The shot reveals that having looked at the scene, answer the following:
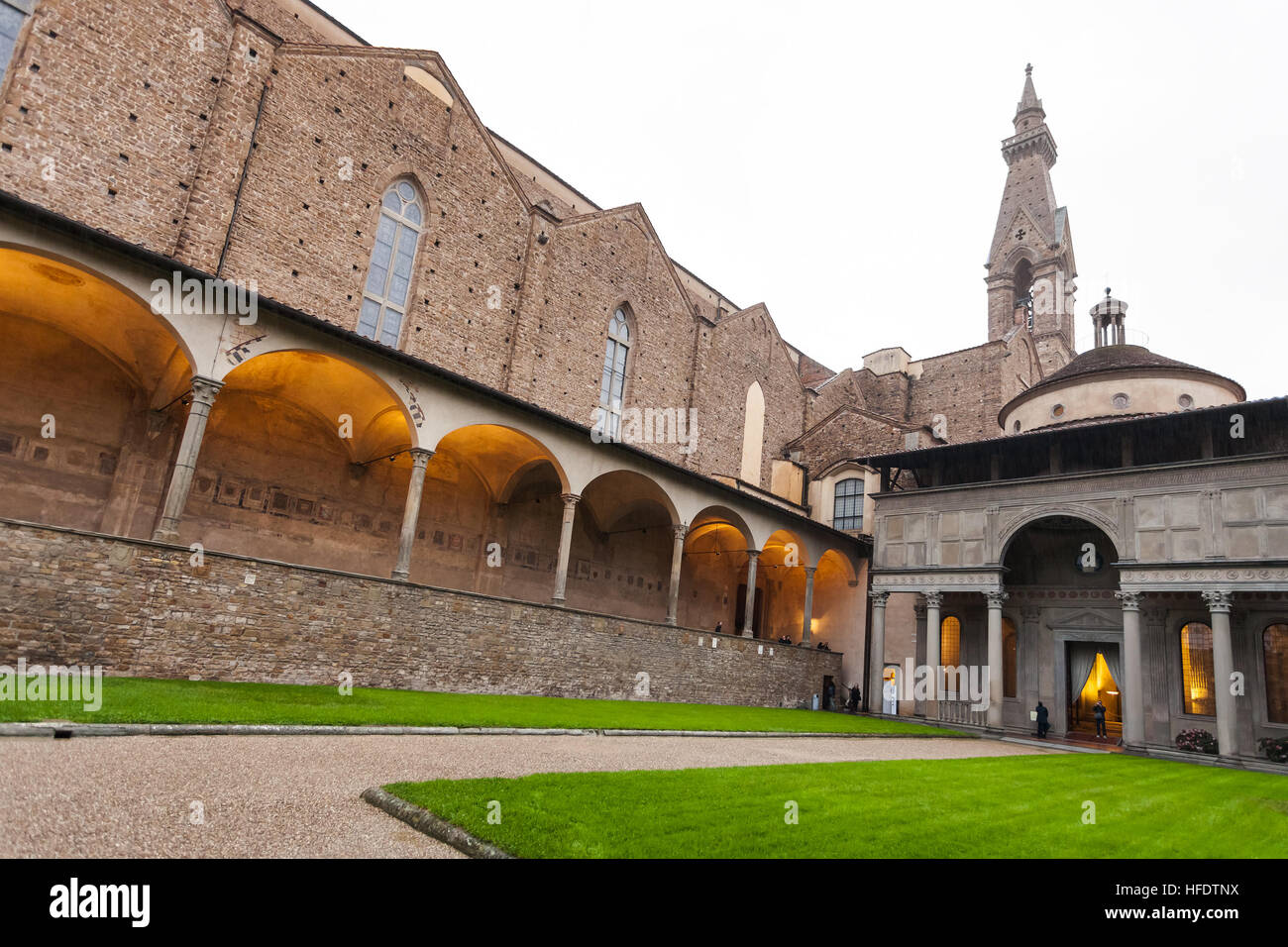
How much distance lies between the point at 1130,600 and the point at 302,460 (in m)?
21.3

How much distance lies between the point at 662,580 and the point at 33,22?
22.5 metres

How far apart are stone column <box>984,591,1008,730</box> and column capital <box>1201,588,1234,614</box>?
184 inches

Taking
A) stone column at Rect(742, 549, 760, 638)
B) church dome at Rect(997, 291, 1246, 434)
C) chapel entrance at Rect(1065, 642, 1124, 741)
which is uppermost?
church dome at Rect(997, 291, 1246, 434)

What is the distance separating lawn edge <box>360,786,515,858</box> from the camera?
12.1 ft

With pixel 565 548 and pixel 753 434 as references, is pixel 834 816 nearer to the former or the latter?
pixel 565 548

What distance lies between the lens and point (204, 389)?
12.3 m

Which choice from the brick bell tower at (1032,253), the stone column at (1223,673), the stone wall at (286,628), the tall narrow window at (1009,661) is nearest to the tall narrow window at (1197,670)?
the stone column at (1223,673)

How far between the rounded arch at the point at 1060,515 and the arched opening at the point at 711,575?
964cm

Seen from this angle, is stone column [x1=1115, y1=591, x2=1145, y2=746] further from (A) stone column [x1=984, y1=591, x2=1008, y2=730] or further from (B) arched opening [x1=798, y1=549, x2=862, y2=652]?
(B) arched opening [x1=798, y1=549, x2=862, y2=652]

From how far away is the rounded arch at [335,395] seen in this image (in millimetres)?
16312

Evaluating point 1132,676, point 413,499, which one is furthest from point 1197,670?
point 413,499

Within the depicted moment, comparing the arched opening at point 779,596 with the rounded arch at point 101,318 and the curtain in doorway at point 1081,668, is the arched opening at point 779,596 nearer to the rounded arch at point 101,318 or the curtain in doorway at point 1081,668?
the curtain in doorway at point 1081,668

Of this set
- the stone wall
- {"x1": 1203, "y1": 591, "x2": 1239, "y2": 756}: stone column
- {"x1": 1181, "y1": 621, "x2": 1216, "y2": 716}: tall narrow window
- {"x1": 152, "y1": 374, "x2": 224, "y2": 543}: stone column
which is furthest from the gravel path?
{"x1": 1181, "y1": 621, "x2": 1216, "y2": 716}: tall narrow window
